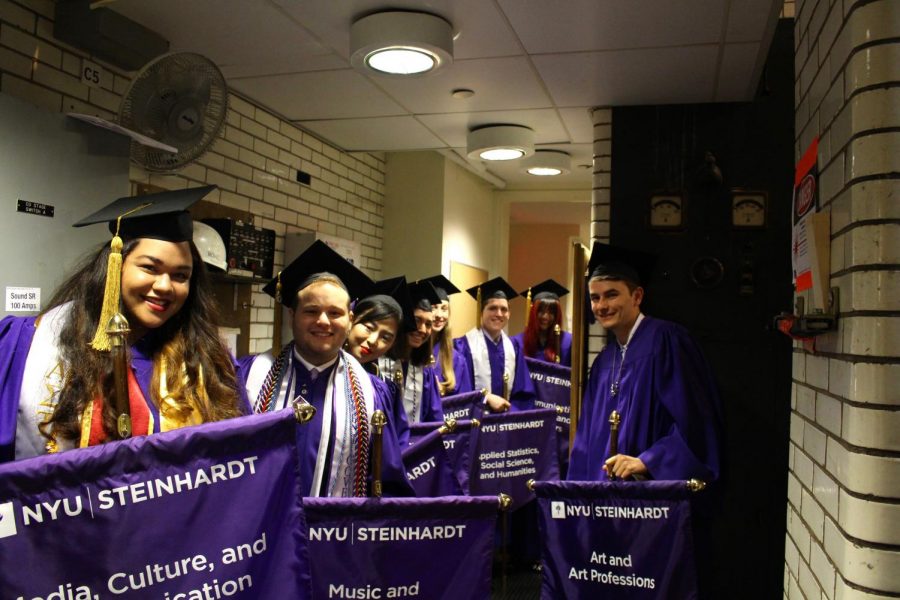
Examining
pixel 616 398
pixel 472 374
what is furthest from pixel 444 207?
pixel 616 398

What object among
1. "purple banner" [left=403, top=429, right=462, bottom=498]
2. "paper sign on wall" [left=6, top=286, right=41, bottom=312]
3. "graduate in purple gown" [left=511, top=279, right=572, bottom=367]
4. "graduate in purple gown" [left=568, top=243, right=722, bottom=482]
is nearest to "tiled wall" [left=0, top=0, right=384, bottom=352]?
"paper sign on wall" [left=6, top=286, right=41, bottom=312]

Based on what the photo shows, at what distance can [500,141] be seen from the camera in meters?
4.94

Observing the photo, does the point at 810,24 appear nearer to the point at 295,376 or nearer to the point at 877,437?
the point at 877,437

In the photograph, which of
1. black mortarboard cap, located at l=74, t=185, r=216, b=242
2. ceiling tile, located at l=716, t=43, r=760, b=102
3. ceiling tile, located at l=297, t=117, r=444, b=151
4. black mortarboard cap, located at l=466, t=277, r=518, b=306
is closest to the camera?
black mortarboard cap, located at l=74, t=185, r=216, b=242

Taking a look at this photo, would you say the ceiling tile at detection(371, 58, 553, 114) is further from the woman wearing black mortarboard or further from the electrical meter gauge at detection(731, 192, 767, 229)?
the woman wearing black mortarboard

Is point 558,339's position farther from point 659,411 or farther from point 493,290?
point 659,411

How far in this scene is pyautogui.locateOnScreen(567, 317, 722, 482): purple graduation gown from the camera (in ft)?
9.01

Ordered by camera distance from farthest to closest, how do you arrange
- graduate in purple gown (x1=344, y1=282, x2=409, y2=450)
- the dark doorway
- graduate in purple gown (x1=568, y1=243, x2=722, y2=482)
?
the dark doorway
graduate in purple gown (x1=344, y1=282, x2=409, y2=450)
graduate in purple gown (x1=568, y1=243, x2=722, y2=482)

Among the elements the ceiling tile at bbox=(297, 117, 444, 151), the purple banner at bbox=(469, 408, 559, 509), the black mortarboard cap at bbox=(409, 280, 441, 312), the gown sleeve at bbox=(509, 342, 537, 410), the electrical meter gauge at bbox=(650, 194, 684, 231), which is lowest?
the purple banner at bbox=(469, 408, 559, 509)

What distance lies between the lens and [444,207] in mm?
6598

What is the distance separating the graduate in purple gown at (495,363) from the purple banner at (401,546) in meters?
2.92

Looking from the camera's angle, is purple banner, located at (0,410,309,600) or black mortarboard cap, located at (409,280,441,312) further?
black mortarboard cap, located at (409,280,441,312)

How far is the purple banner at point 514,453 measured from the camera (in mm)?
4059

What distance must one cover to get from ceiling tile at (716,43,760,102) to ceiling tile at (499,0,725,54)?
194 mm
